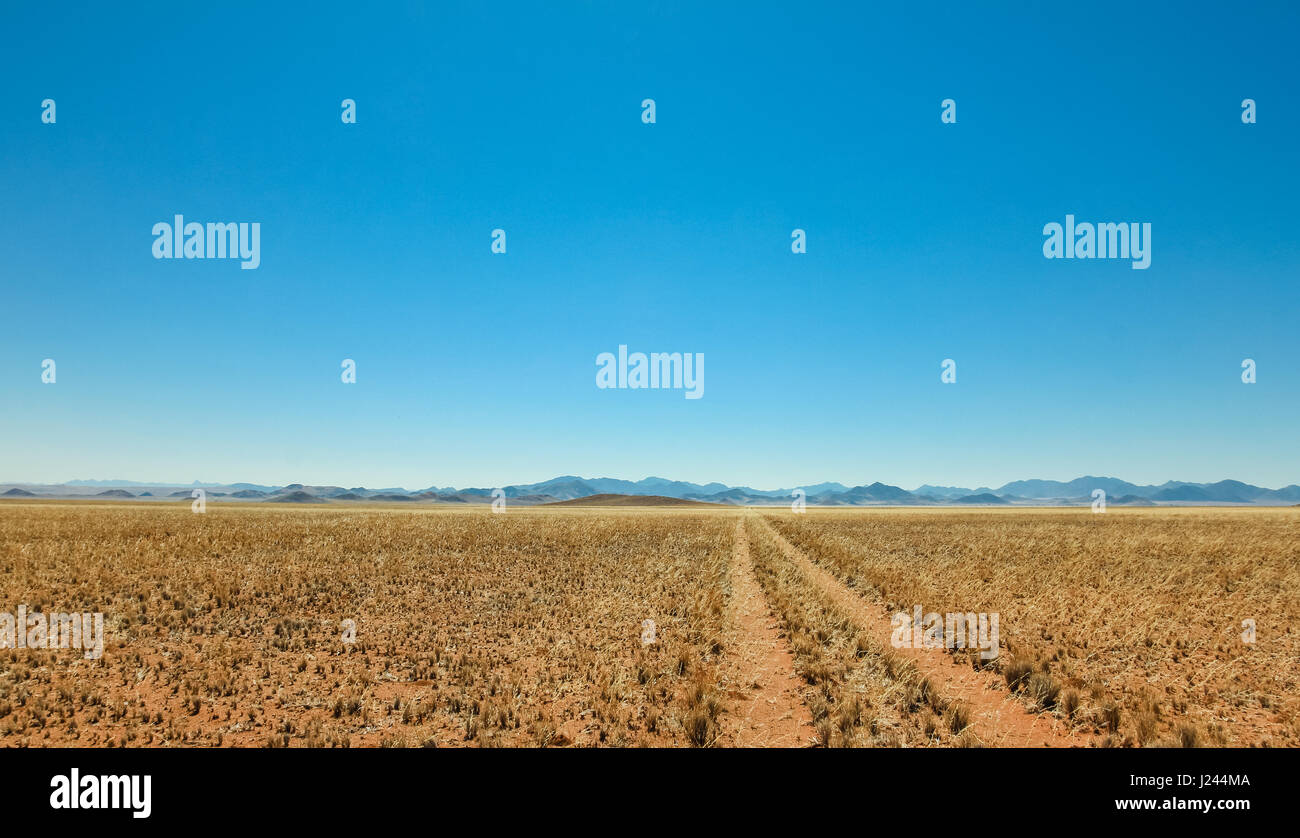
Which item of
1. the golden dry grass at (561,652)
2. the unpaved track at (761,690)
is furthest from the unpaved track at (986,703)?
the unpaved track at (761,690)

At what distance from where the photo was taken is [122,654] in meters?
10.9

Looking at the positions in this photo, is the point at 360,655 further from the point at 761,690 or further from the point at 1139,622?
the point at 1139,622

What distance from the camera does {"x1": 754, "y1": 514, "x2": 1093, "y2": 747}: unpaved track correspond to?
7270mm

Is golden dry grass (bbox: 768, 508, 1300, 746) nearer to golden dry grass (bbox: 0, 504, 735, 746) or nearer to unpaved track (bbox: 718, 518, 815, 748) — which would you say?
unpaved track (bbox: 718, 518, 815, 748)

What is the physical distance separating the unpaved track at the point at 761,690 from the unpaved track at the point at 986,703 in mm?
2136

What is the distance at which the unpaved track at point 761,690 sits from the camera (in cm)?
737

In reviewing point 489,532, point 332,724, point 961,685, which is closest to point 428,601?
point 332,724

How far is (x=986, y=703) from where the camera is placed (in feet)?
28.0

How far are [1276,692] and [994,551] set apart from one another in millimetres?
23217

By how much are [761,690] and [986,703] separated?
10.9ft

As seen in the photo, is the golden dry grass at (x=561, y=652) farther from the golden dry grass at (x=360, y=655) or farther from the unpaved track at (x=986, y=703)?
the unpaved track at (x=986, y=703)

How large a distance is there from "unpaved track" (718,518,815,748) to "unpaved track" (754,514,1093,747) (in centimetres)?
214

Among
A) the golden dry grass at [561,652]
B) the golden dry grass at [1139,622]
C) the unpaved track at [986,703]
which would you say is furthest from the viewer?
the golden dry grass at [1139,622]

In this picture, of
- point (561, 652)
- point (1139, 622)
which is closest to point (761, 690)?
point (561, 652)
